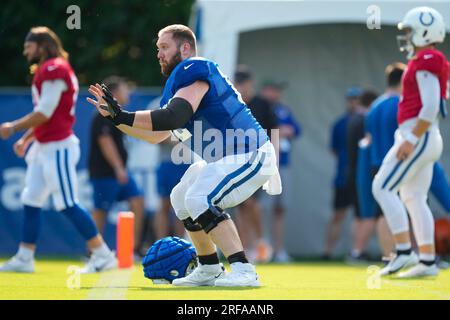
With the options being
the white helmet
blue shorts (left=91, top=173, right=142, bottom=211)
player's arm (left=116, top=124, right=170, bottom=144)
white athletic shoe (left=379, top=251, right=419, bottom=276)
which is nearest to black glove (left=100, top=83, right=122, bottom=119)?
player's arm (left=116, top=124, right=170, bottom=144)

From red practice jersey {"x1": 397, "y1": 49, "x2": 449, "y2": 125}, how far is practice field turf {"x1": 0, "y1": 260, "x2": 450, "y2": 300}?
1.39 meters

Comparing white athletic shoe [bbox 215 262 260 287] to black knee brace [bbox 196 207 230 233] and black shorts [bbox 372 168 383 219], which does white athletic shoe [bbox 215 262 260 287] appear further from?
black shorts [bbox 372 168 383 219]

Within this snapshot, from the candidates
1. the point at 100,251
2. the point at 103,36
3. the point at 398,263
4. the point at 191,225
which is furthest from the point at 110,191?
the point at 103,36

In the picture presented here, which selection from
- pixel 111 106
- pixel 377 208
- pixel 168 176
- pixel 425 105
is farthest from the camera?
pixel 168 176

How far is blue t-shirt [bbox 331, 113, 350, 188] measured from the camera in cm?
1298

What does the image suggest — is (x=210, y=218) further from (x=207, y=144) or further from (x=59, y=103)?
(x=59, y=103)

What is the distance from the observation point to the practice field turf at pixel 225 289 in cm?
600

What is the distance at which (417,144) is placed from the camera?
8297mm

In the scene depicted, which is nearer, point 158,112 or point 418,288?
point 158,112

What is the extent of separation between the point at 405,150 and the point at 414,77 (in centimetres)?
60
